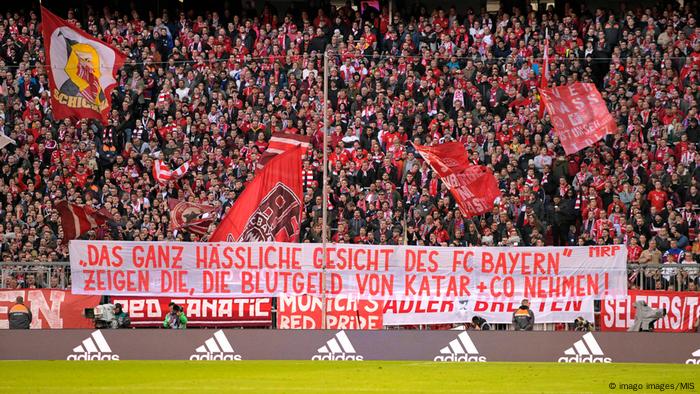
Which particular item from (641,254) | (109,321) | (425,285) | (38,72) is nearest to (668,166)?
(641,254)

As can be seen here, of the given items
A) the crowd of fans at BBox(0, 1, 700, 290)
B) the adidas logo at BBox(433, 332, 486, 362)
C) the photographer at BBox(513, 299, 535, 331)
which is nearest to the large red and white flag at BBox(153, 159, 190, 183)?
the crowd of fans at BBox(0, 1, 700, 290)

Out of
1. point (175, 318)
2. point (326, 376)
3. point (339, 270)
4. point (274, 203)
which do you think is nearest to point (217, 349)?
point (175, 318)

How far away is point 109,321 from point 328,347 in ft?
16.1

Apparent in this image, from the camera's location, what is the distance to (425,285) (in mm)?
26609

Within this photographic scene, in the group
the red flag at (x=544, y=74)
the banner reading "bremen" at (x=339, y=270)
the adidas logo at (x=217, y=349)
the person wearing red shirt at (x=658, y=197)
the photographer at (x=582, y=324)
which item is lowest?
the adidas logo at (x=217, y=349)

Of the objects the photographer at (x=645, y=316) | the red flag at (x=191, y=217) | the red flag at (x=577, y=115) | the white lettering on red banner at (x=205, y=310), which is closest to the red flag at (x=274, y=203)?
the white lettering on red banner at (x=205, y=310)

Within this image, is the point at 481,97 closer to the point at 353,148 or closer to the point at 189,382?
the point at 353,148

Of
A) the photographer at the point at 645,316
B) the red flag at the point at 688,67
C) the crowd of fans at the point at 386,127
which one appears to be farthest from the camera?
the red flag at the point at 688,67

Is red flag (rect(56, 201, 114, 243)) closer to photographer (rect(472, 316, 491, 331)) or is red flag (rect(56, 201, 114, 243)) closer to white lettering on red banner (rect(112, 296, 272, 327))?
white lettering on red banner (rect(112, 296, 272, 327))

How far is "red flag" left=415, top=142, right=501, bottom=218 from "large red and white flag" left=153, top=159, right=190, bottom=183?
635 cm

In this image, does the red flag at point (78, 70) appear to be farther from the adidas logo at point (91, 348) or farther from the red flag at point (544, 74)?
the red flag at point (544, 74)

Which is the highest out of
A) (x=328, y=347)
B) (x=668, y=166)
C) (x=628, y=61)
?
(x=628, y=61)

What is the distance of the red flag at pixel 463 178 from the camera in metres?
28.8

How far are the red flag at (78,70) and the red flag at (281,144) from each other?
5228 mm
